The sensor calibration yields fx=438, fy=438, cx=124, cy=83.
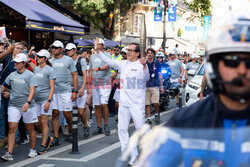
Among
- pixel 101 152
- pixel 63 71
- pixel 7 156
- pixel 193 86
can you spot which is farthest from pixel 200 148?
pixel 193 86

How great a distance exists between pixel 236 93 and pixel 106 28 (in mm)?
39167

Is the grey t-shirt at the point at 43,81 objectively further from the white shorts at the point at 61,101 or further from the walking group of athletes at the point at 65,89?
the white shorts at the point at 61,101

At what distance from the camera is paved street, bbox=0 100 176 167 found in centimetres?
704

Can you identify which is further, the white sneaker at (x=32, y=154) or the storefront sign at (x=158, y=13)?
the storefront sign at (x=158, y=13)

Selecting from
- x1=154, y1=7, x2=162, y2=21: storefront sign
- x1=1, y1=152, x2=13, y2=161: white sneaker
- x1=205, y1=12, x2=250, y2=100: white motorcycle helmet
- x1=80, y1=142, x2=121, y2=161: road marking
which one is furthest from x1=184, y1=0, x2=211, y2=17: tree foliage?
x1=205, y1=12, x2=250, y2=100: white motorcycle helmet

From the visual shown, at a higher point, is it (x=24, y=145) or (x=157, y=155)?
(x=157, y=155)

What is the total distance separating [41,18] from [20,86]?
29.0 ft

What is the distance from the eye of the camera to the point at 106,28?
40469 millimetres

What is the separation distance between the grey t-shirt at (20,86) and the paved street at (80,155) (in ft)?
3.23

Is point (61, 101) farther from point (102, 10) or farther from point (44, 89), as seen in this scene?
point (102, 10)

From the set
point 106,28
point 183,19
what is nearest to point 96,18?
point 106,28

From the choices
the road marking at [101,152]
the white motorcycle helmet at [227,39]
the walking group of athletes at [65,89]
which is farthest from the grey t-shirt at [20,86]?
the white motorcycle helmet at [227,39]

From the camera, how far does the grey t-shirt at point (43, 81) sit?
8.14 metres

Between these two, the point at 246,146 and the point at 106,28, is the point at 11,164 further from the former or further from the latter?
the point at 106,28
